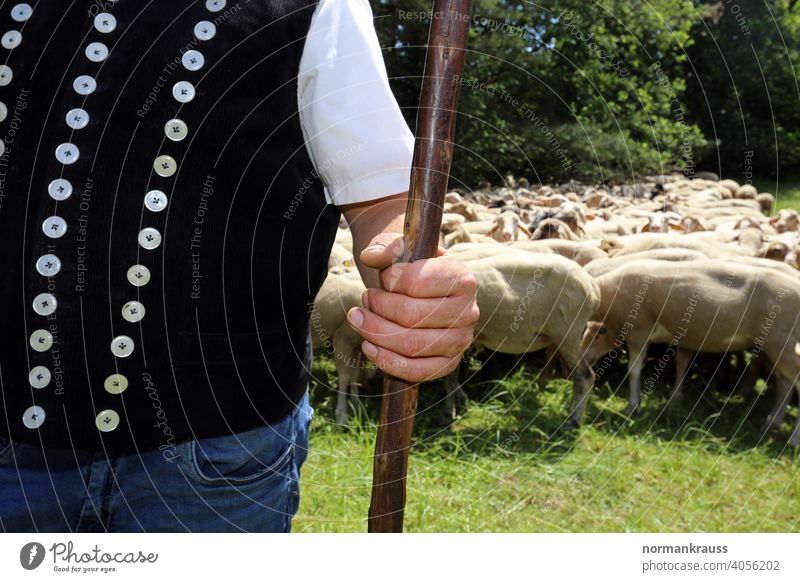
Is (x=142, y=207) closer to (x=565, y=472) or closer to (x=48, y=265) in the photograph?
(x=48, y=265)

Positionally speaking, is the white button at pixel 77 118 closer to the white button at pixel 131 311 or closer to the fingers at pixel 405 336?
the white button at pixel 131 311

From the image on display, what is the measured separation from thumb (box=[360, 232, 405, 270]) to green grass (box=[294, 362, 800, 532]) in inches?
73.7

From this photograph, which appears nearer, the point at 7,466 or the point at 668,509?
the point at 7,466

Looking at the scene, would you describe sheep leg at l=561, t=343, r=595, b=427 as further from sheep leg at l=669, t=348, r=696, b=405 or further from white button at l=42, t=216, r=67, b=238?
white button at l=42, t=216, r=67, b=238

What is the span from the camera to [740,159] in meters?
20.1

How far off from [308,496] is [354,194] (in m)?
2.27

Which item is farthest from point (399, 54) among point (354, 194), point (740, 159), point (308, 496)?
point (740, 159)

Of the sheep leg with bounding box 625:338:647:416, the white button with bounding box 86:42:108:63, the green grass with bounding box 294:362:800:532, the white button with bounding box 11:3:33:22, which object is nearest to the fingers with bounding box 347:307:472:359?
the white button with bounding box 86:42:108:63

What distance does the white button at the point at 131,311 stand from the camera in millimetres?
1030

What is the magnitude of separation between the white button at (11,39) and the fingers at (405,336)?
1.85 ft

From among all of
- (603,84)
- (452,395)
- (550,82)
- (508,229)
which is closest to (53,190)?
(452,395)

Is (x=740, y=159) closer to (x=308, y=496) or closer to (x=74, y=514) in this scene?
(x=308, y=496)

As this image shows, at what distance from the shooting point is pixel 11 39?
1.01 m

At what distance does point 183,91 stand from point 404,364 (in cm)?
46
